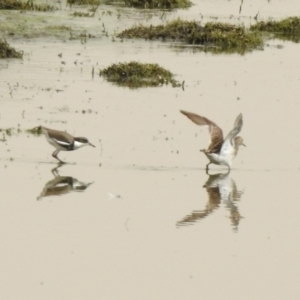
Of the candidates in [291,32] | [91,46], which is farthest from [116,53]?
[291,32]

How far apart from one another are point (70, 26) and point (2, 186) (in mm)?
15100

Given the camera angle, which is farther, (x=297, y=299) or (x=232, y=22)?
(x=232, y=22)

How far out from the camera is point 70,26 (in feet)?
93.7

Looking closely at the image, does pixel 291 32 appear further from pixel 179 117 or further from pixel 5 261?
pixel 5 261

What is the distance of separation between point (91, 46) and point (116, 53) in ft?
3.56

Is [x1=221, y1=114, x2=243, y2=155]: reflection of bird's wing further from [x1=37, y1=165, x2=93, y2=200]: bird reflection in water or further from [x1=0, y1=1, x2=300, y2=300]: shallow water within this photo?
[x1=37, y1=165, x2=93, y2=200]: bird reflection in water

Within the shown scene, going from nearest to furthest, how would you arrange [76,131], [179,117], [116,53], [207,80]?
1. [76,131]
2. [179,117]
3. [207,80]
4. [116,53]

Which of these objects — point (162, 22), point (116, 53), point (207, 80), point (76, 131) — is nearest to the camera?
point (76, 131)

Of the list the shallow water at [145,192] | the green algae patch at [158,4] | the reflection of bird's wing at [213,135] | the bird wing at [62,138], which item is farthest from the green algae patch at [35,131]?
the green algae patch at [158,4]

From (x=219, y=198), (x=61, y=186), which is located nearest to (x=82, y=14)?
(x=61, y=186)

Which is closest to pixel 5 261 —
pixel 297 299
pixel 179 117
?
pixel 297 299

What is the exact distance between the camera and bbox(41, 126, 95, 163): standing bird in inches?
606

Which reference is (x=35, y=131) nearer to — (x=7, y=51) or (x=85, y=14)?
(x=7, y=51)

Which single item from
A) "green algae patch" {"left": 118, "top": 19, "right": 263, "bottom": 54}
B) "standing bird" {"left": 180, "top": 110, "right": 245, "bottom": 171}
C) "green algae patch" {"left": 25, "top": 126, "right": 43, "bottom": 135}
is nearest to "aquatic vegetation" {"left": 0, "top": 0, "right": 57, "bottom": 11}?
"green algae patch" {"left": 118, "top": 19, "right": 263, "bottom": 54}
